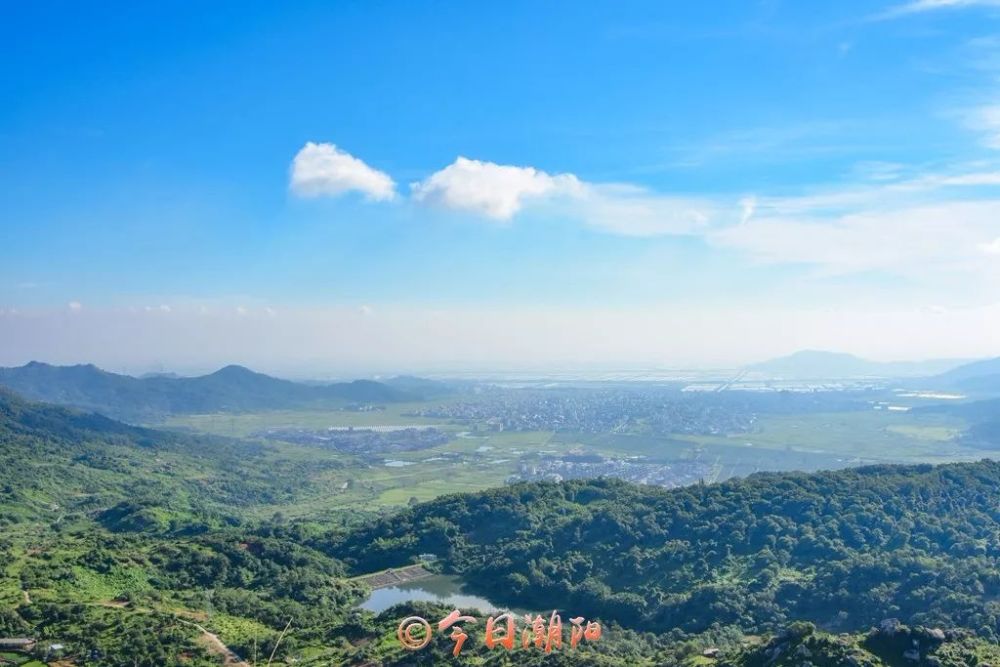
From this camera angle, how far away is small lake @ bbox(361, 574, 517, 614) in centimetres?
4591

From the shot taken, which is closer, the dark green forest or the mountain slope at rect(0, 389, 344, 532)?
the dark green forest

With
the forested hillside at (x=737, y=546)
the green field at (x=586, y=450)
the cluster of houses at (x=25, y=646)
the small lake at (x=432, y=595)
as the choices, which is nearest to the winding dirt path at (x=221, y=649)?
the cluster of houses at (x=25, y=646)

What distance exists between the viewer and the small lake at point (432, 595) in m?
45.9

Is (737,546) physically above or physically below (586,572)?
above

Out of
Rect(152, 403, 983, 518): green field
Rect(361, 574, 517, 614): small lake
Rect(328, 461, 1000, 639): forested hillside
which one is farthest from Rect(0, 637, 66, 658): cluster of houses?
Rect(152, 403, 983, 518): green field

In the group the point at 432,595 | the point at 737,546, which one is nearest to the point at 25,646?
the point at 432,595

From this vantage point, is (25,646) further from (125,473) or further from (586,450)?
(586,450)

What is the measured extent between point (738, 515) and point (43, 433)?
9519 centimetres

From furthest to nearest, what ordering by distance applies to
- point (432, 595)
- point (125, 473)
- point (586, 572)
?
point (125, 473), point (586, 572), point (432, 595)

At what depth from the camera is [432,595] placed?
4831 centimetres

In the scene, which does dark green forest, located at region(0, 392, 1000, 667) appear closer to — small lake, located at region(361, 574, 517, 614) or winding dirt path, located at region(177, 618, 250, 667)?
winding dirt path, located at region(177, 618, 250, 667)

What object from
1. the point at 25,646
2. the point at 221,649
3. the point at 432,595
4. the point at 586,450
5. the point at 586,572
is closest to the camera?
the point at 25,646

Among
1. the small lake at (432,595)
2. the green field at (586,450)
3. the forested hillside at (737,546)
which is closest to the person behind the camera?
the forested hillside at (737,546)

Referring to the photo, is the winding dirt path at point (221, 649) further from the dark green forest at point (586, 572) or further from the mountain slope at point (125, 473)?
the mountain slope at point (125, 473)
